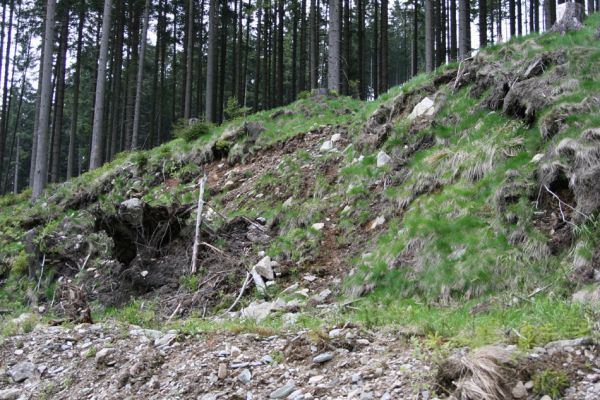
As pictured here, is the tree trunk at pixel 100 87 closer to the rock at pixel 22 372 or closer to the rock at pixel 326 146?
the rock at pixel 326 146

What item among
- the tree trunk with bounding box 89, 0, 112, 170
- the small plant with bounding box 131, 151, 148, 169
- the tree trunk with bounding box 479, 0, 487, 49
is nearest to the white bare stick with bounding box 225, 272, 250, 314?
the small plant with bounding box 131, 151, 148, 169

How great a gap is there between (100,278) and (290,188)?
460 cm

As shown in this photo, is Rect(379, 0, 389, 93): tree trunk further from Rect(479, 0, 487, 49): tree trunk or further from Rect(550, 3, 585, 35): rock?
Rect(550, 3, 585, 35): rock

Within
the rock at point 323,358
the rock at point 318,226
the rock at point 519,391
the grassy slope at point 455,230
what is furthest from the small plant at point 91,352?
the rock at point 519,391

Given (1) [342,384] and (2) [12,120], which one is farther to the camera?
(2) [12,120]

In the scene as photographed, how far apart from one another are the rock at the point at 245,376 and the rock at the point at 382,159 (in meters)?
5.99

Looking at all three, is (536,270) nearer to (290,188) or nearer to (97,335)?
(97,335)

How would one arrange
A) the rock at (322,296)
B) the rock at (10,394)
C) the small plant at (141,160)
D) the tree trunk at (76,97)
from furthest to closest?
the tree trunk at (76,97) → the small plant at (141,160) → the rock at (322,296) → the rock at (10,394)

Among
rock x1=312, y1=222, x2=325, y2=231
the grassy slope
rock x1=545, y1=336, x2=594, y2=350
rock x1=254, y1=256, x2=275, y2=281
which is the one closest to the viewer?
rock x1=545, y1=336, x2=594, y2=350

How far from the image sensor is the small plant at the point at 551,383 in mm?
2949

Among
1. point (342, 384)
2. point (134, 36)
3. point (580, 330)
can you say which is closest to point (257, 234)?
point (342, 384)

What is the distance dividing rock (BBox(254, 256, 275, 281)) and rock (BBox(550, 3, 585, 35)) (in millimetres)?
7243

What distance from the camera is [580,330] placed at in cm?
351

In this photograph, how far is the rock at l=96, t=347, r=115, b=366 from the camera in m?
5.40
